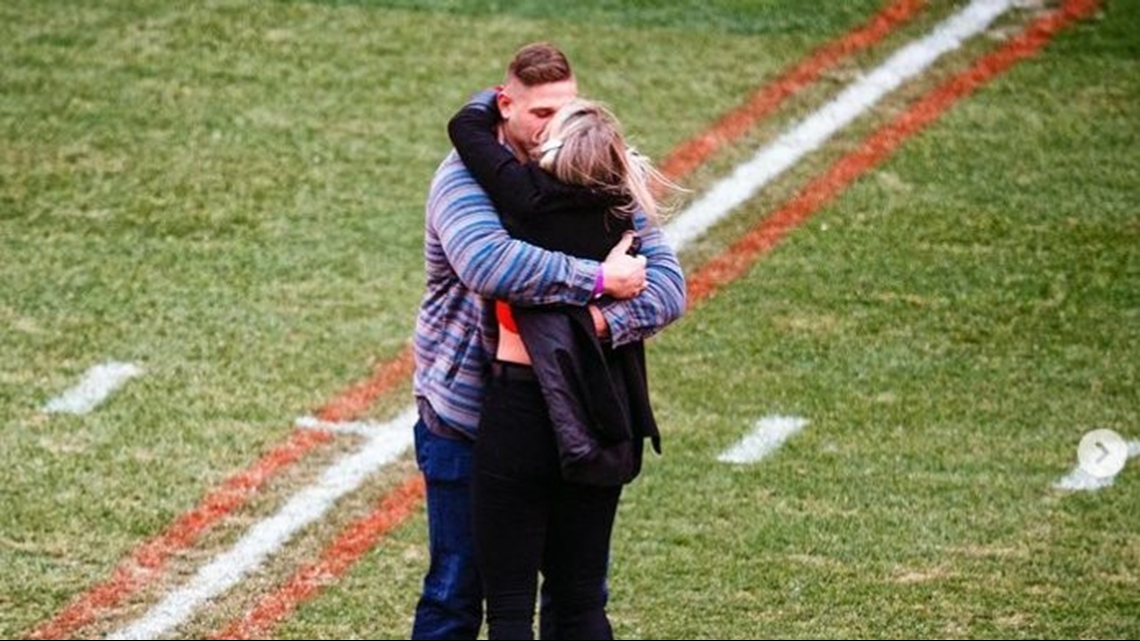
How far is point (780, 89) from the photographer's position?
12.6m

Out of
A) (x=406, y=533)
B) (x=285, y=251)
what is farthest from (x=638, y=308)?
(x=285, y=251)

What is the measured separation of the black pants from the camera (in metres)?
6.54

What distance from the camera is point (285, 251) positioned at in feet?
36.2

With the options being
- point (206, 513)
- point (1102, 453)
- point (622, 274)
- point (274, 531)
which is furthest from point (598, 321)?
point (1102, 453)

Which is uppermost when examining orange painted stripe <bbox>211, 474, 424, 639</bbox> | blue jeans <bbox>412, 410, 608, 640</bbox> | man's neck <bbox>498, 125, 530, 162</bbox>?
man's neck <bbox>498, 125, 530, 162</bbox>

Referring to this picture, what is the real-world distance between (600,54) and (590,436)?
21.4 feet

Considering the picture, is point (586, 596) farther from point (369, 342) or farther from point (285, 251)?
point (285, 251)

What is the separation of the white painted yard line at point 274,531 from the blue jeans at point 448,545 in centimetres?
163

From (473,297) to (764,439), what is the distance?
10.0ft

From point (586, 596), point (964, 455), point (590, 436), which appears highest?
point (590, 436)

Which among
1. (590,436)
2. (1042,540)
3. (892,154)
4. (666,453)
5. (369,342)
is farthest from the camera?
(892,154)

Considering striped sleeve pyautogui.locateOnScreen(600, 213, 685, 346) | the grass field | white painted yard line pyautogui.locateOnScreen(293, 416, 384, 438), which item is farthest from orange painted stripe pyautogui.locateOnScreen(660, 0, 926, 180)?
striped sleeve pyautogui.locateOnScreen(600, 213, 685, 346)

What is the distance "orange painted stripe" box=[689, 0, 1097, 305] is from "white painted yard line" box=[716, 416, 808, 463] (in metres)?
1.12

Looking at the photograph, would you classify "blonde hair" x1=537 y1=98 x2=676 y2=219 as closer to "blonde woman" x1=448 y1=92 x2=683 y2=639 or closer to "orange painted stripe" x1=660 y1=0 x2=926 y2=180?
"blonde woman" x1=448 y1=92 x2=683 y2=639
